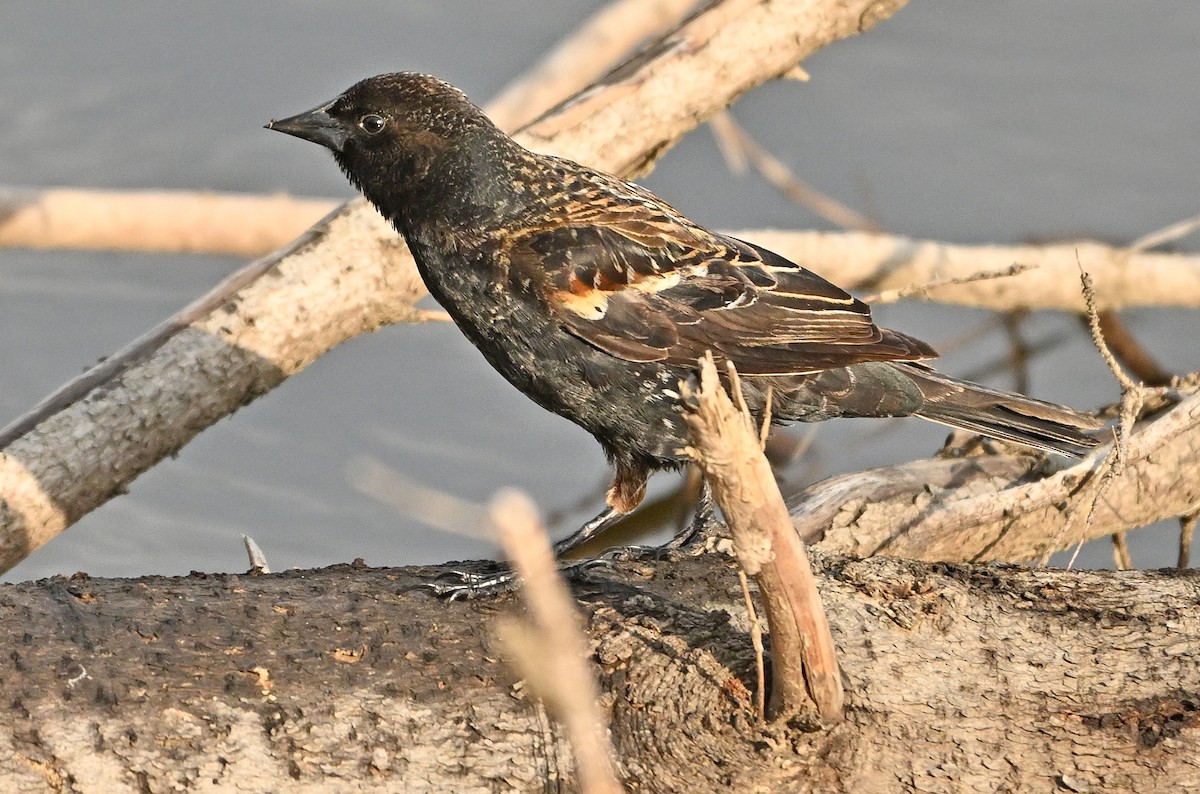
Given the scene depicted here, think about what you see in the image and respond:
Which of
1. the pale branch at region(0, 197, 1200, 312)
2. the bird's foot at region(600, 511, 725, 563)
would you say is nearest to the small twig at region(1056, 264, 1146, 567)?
the bird's foot at region(600, 511, 725, 563)

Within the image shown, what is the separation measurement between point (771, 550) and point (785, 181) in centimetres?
419

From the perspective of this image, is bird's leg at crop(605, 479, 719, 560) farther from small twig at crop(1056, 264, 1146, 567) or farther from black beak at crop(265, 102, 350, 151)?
black beak at crop(265, 102, 350, 151)

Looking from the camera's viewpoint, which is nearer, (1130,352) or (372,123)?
(372,123)

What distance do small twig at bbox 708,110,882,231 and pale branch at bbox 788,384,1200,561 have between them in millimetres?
2187

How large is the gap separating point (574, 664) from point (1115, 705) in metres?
1.63

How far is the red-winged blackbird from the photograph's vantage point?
3.81m

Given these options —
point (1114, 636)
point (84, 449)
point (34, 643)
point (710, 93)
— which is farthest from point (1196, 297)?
point (34, 643)

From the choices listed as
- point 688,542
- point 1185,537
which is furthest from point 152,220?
point 1185,537

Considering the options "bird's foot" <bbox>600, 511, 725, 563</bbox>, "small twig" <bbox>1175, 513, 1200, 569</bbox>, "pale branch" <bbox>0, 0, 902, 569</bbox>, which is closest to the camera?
"bird's foot" <bbox>600, 511, 725, 563</bbox>

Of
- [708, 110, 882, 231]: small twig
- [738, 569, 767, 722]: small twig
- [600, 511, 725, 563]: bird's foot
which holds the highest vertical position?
[708, 110, 882, 231]: small twig

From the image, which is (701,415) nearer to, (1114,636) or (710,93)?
(1114,636)

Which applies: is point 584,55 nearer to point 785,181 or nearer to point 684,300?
point 785,181

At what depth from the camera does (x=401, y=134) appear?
160 inches

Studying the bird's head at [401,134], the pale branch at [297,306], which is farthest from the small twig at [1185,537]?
the bird's head at [401,134]
